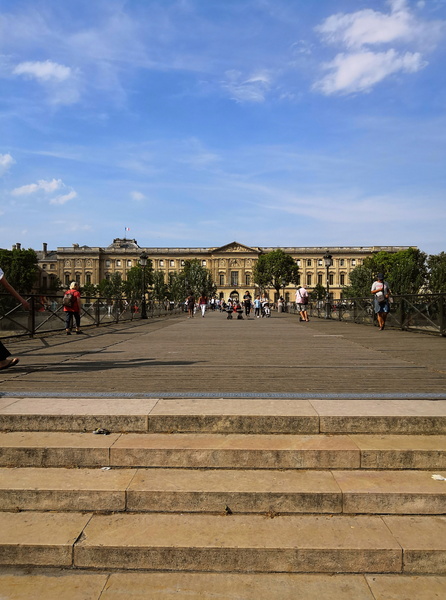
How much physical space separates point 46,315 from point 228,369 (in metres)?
8.33

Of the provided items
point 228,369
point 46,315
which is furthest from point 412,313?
point 46,315

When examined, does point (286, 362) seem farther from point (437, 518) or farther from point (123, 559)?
point (123, 559)

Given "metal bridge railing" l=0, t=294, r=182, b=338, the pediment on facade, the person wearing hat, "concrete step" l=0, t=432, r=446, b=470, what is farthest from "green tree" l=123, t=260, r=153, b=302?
"concrete step" l=0, t=432, r=446, b=470

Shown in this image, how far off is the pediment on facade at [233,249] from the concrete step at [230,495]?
136m

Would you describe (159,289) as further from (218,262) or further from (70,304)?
(70,304)

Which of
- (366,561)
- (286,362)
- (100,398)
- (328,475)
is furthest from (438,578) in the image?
(286,362)

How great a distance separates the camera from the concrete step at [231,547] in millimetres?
3254

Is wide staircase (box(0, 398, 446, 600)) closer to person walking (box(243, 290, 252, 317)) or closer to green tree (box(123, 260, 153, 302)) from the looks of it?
person walking (box(243, 290, 252, 317))

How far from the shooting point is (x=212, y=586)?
10.2 feet

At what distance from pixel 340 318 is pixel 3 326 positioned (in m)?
18.2

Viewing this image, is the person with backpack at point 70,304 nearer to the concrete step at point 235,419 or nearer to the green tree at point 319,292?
the concrete step at point 235,419

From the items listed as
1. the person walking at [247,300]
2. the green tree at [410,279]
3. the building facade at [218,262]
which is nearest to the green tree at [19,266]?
the building facade at [218,262]

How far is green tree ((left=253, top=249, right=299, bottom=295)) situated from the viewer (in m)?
113

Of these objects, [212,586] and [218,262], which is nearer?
[212,586]
